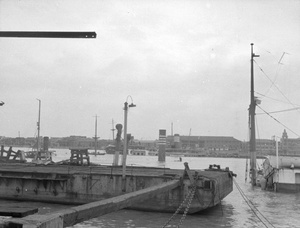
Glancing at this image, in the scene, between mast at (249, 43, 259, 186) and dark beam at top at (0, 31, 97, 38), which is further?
mast at (249, 43, 259, 186)

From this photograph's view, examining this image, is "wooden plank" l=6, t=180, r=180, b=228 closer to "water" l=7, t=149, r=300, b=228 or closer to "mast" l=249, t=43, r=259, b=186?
"water" l=7, t=149, r=300, b=228

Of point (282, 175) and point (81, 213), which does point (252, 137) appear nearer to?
point (282, 175)

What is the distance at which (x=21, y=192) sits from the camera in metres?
20.8

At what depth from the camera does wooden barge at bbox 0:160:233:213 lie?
17875 mm

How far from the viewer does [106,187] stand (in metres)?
19.5

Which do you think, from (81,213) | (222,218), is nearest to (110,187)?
(222,218)

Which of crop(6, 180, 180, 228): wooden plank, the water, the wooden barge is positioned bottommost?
the water

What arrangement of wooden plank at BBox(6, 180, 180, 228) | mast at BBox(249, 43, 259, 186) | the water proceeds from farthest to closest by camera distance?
mast at BBox(249, 43, 259, 186) → the water → wooden plank at BBox(6, 180, 180, 228)

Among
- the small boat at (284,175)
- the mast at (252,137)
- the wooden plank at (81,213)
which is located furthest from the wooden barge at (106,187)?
the mast at (252,137)

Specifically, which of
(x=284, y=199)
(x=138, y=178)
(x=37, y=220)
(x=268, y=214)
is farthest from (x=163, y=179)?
(x=37, y=220)

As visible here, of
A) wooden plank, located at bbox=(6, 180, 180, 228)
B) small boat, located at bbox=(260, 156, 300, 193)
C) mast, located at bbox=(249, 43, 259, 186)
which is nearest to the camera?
wooden plank, located at bbox=(6, 180, 180, 228)

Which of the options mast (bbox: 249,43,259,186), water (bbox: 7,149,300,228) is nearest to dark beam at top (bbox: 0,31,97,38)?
water (bbox: 7,149,300,228)

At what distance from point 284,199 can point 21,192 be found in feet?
59.8

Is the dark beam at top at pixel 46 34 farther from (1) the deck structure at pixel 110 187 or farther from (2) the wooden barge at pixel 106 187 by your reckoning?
(2) the wooden barge at pixel 106 187
